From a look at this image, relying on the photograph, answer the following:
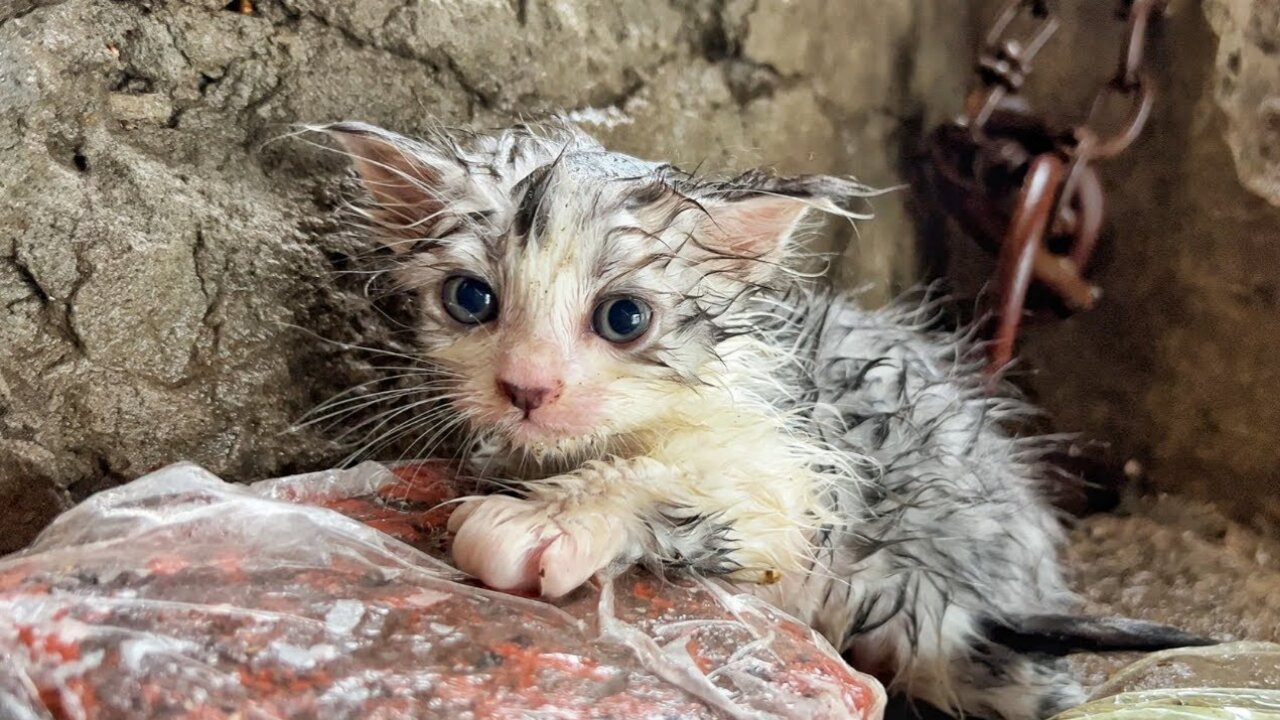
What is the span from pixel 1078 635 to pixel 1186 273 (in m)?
Answer: 0.96

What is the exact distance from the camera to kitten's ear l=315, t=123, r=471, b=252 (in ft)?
4.44

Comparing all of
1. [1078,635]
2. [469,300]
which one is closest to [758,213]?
[469,300]

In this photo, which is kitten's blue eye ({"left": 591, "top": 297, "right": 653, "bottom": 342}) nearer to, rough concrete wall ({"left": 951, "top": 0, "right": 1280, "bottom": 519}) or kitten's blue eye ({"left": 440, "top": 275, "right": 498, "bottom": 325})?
kitten's blue eye ({"left": 440, "top": 275, "right": 498, "bottom": 325})

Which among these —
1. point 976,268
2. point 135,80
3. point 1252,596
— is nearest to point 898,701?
point 1252,596

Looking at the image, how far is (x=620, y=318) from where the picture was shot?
51.6 inches

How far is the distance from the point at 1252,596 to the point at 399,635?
1.70 meters

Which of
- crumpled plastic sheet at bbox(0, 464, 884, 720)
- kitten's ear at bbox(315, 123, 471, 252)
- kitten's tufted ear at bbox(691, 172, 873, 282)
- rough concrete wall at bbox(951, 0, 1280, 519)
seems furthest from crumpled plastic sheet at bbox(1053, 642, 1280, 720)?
kitten's ear at bbox(315, 123, 471, 252)

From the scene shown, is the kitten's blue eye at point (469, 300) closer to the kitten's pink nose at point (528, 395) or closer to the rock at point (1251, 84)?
the kitten's pink nose at point (528, 395)

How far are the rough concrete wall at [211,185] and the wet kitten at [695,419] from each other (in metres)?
0.15

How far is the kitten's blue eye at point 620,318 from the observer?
4.26ft

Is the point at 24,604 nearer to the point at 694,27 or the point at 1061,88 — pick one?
the point at 694,27

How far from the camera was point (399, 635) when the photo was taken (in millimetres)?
965

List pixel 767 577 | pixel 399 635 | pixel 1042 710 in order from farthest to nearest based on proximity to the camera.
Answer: pixel 1042 710 → pixel 767 577 → pixel 399 635

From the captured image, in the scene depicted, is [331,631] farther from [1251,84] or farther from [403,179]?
Answer: [1251,84]
